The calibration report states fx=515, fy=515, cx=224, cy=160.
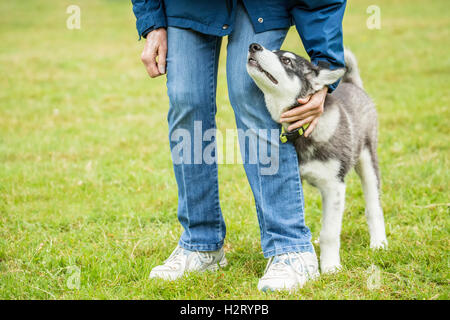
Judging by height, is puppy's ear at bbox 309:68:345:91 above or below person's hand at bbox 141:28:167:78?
below

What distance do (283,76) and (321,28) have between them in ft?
0.97

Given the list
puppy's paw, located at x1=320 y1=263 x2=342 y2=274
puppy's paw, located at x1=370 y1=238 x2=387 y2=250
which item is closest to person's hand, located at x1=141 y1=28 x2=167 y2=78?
puppy's paw, located at x1=320 y1=263 x2=342 y2=274

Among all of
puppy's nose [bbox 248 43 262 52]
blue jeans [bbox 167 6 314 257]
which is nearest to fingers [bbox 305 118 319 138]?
blue jeans [bbox 167 6 314 257]

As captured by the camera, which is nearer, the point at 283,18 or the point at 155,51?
the point at 283,18

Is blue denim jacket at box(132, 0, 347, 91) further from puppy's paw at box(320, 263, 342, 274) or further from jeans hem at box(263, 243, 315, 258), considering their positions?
puppy's paw at box(320, 263, 342, 274)

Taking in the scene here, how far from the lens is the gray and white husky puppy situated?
8.13 ft

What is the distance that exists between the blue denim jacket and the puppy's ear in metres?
0.03

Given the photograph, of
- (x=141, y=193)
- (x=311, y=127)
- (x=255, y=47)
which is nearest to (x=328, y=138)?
(x=311, y=127)

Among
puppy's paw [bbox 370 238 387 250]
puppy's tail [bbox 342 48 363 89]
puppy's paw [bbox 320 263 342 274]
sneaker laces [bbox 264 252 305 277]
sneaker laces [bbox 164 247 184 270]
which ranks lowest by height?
puppy's paw [bbox 320 263 342 274]

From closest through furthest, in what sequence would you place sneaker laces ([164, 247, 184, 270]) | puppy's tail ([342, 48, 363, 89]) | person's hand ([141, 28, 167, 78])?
person's hand ([141, 28, 167, 78]) → sneaker laces ([164, 247, 184, 270]) → puppy's tail ([342, 48, 363, 89])

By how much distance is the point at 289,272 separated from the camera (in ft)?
8.04

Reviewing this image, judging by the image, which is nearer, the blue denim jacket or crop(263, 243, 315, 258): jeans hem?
the blue denim jacket

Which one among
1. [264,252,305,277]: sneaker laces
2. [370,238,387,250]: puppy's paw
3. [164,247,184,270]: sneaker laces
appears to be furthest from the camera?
[370,238,387,250]: puppy's paw

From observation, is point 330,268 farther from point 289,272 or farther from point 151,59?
point 151,59
